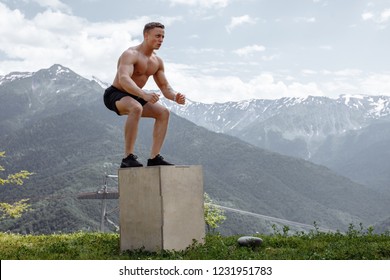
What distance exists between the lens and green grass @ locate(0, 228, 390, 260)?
7.49m

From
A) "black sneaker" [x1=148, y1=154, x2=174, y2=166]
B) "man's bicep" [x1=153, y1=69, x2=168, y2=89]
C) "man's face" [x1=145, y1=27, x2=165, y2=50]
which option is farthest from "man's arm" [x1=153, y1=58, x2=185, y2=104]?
"black sneaker" [x1=148, y1=154, x2=174, y2=166]

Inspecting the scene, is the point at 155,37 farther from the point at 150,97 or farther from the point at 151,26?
the point at 150,97

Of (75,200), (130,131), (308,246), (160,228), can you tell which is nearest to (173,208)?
(160,228)

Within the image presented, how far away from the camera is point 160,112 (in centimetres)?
925

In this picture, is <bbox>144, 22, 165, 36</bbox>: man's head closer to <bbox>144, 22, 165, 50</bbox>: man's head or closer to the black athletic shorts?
<bbox>144, 22, 165, 50</bbox>: man's head

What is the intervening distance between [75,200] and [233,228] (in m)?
49.0

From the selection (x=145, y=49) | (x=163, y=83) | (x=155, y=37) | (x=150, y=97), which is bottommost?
(x=150, y=97)

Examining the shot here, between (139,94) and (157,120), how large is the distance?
842 mm

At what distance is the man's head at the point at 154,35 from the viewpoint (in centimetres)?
907

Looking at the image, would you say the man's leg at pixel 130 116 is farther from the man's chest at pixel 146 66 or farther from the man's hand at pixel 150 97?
the man's chest at pixel 146 66

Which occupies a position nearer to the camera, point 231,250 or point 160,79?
point 231,250

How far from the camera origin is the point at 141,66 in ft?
30.0

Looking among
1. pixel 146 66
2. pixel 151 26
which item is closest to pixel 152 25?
pixel 151 26

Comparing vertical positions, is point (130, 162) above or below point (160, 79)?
below
